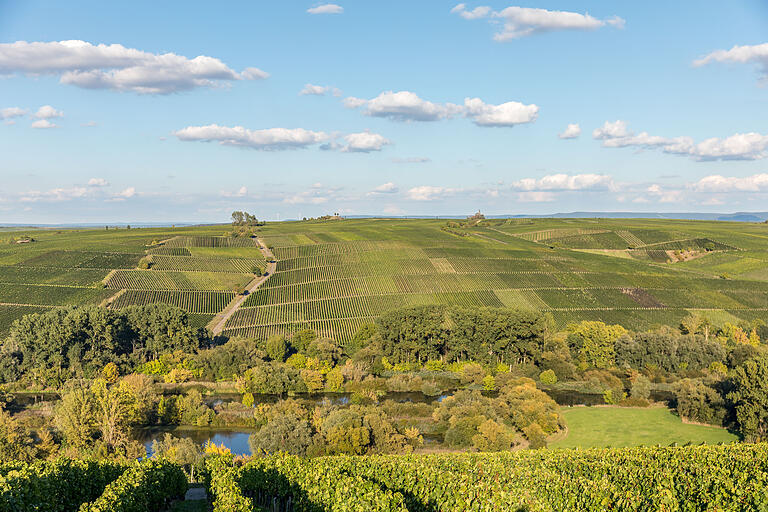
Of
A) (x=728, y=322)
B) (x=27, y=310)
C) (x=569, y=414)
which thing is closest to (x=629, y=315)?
(x=728, y=322)

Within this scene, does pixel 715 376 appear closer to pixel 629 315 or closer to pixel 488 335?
pixel 629 315

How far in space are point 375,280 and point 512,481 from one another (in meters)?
107

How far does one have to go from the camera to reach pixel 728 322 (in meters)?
117

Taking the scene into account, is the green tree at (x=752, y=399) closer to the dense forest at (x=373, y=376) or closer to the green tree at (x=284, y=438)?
the dense forest at (x=373, y=376)

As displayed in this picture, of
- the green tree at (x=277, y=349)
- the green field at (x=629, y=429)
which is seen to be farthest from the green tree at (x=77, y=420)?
the green field at (x=629, y=429)

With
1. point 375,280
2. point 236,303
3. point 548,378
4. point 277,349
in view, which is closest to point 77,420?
point 277,349

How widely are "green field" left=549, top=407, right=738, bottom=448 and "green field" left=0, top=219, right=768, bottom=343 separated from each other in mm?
42384

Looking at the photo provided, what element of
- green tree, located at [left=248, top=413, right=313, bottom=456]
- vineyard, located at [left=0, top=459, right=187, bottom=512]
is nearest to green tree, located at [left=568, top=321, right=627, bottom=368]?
green tree, located at [left=248, top=413, right=313, bottom=456]

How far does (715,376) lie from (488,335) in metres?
41.2

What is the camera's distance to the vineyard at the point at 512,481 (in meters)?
34.6

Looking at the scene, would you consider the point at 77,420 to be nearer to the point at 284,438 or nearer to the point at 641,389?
the point at 284,438

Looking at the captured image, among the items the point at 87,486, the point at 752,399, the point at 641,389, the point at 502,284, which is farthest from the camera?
the point at 502,284

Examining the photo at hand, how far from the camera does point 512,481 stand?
38375 millimetres

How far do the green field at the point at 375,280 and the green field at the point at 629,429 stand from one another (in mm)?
42384
